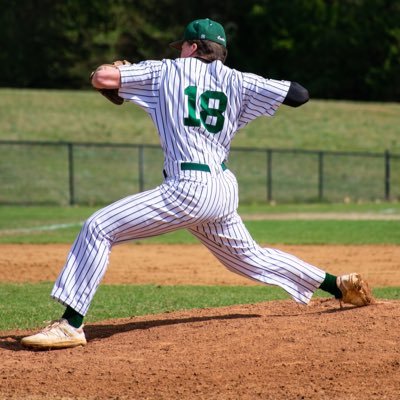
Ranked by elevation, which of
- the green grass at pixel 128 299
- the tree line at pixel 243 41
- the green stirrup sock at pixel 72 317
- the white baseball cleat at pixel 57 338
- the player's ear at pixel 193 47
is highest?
the tree line at pixel 243 41

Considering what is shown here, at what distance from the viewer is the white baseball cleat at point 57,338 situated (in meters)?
5.93

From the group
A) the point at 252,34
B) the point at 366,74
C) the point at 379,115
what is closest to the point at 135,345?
the point at 379,115

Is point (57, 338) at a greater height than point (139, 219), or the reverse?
point (139, 219)

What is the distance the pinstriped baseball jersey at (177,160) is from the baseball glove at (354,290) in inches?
39.7

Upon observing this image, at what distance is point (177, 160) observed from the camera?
589 cm

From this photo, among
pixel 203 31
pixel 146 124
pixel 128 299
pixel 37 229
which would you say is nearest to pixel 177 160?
pixel 203 31

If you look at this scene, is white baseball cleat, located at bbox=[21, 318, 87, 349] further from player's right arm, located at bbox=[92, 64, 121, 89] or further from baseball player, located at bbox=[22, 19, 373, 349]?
player's right arm, located at bbox=[92, 64, 121, 89]

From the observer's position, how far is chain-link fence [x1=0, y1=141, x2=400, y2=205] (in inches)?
1075

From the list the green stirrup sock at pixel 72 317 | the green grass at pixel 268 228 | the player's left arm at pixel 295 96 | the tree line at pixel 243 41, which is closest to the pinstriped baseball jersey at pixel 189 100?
the player's left arm at pixel 295 96

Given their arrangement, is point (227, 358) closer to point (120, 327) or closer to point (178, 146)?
point (178, 146)

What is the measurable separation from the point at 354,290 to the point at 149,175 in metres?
23.0

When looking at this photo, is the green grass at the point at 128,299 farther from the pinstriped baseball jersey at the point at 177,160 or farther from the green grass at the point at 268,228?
the green grass at the point at 268,228

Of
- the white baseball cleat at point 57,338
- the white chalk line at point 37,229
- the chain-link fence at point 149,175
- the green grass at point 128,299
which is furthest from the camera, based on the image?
the chain-link fence at point 149,175

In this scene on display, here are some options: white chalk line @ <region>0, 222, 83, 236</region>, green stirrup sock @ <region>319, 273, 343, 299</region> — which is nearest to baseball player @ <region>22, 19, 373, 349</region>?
green stirrup sock @ <region>319, 273, 343, 299</region>
